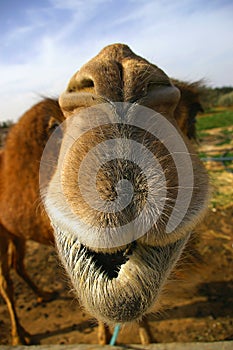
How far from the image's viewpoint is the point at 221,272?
5.43m

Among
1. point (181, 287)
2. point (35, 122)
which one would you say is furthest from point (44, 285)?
point (35, 122)

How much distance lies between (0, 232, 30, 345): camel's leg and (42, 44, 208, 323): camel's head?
3.29m

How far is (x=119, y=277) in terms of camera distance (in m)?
1.45

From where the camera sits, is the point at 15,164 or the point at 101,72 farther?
the point at 15,164

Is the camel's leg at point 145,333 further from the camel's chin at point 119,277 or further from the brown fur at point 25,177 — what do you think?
the camel's chin at point 119,277

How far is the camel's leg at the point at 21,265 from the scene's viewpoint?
522 cm

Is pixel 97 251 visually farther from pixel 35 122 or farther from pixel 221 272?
pixel 221 272

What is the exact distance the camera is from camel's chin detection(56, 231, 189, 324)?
4.72ft

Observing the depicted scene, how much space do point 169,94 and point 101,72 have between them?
394 mm

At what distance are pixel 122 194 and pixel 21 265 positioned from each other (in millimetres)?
4537

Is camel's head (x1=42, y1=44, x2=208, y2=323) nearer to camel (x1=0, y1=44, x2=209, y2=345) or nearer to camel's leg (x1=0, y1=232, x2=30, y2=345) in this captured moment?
camel (x1=0, y1=44, x2=209, y2=345)

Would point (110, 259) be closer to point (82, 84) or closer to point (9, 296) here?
point (82, 84)

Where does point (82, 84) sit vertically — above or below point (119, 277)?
above

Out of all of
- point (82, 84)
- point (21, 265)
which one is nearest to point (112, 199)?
point (82, 84)
